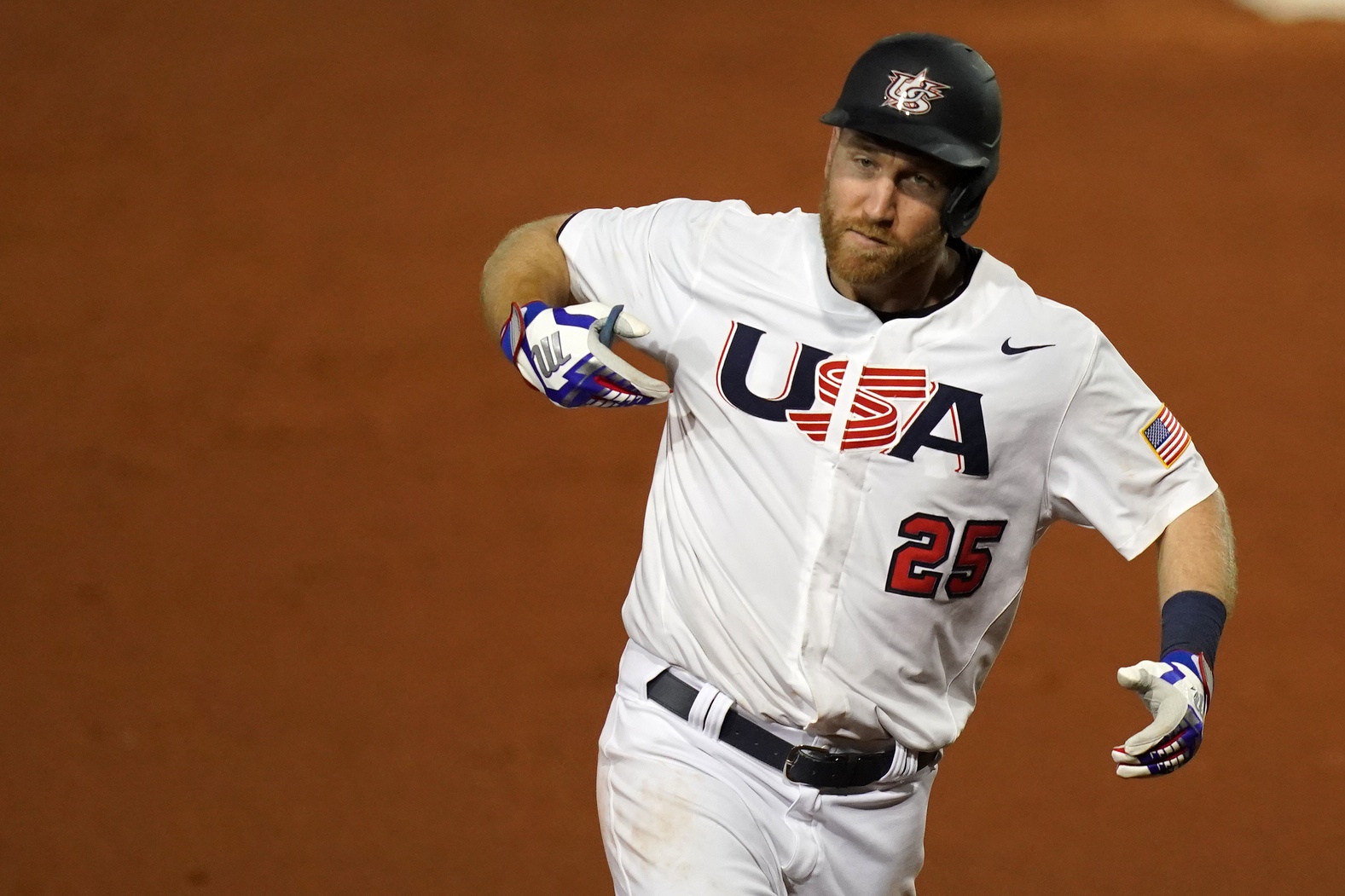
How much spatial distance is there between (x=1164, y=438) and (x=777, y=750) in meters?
0.96

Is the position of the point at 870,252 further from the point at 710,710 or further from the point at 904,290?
the point at 710,710

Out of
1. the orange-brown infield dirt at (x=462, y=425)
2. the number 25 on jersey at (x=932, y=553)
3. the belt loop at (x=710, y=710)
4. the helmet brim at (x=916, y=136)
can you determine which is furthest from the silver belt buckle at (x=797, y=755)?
the orange-brown infield dirt at (x=462, y=425)

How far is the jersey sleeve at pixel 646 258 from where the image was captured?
3172 millimetres

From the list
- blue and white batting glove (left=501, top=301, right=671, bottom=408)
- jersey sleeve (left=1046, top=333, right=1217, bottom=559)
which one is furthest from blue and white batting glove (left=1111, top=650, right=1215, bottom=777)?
blue and white batting glove (left=501, top=301, right=671, bottom=408)

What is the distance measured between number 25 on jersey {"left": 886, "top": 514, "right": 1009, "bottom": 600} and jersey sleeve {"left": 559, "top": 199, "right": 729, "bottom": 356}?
1.99ft

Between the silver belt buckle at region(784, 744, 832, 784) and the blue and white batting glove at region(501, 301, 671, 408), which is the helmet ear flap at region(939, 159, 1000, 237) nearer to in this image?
the blue and white batting glove at region(501, 301, 671, 408)

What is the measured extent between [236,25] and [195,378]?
2125 mm

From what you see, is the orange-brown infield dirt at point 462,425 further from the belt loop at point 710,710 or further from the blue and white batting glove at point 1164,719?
the blue and white batting glove at point 1164,719

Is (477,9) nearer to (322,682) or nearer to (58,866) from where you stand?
(322,682)

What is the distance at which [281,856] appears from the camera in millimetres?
5027

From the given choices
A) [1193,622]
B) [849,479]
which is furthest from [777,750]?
[1193,622]

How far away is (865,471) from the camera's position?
3020mm

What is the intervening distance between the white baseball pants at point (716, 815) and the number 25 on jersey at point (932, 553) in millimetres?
350

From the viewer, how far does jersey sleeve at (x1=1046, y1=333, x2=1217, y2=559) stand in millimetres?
3066
